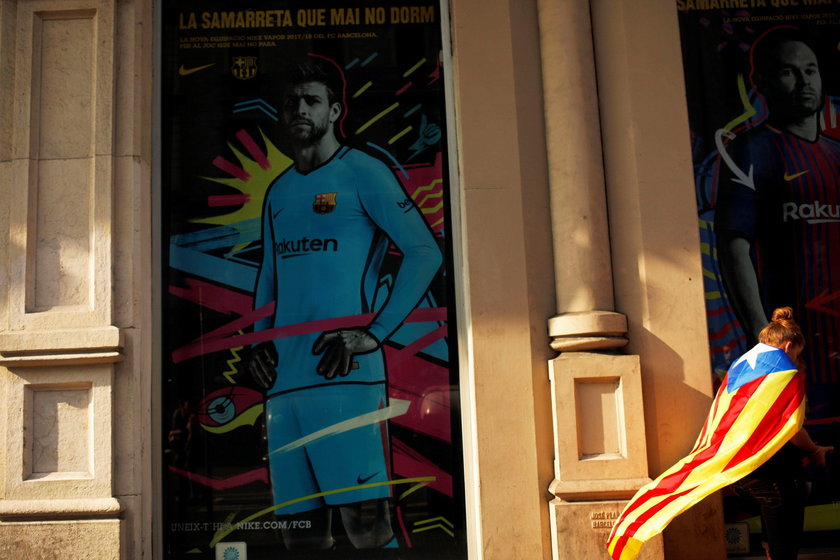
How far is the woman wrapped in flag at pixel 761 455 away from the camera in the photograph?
189 inches

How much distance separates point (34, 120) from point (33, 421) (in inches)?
80.8

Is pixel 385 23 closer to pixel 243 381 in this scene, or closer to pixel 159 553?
pixel 243 381

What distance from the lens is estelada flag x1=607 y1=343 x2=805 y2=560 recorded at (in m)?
4.80

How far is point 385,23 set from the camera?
6574 mm

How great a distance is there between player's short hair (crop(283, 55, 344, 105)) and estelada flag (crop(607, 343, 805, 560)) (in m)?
3.38

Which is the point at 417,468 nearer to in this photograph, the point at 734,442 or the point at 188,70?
the point at 734,442

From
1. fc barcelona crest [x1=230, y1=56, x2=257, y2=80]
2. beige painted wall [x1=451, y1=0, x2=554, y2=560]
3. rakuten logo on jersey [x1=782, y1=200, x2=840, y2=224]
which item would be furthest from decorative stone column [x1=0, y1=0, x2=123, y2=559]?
rakuten logo on jersey [x1=782, y1=200, x2=840, y2=224]

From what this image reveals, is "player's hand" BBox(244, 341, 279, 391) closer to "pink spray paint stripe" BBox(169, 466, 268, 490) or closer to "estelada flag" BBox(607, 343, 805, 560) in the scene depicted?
"pink spray paint stripe" BBox(169, 466, 268, 490)

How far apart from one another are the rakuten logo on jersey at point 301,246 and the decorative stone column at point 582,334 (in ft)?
5.20

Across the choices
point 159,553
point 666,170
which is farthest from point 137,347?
point 666,170

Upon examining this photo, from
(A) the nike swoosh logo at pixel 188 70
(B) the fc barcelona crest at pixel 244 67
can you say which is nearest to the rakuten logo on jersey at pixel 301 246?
(B) the fc barcelona crest at pixel 244 67

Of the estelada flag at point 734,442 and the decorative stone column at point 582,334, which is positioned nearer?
the estelada flag at point 734,442

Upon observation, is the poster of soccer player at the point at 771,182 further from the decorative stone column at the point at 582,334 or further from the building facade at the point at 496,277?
the decorative stone column at the point at 582,334

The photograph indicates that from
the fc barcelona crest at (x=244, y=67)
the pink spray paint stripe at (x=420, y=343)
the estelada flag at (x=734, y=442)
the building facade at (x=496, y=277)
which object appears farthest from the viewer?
the fc barcelona crest at (x=244, y=67)
